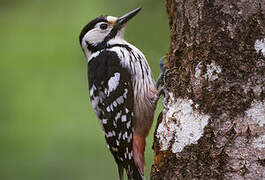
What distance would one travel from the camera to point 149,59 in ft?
17.0

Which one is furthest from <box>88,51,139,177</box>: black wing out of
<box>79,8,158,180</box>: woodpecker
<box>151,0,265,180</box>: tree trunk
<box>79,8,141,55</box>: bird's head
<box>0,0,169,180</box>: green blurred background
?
<box>0,0,169,180</box>: green blurred background

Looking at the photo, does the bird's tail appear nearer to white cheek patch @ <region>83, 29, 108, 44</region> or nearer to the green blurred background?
the green blurred background

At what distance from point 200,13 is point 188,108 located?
0.57 m

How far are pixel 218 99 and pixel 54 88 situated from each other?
119 inches

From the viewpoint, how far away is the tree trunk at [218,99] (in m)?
2.25

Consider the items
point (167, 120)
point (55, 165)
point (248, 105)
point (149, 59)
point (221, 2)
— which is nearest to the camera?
point (248, 105)

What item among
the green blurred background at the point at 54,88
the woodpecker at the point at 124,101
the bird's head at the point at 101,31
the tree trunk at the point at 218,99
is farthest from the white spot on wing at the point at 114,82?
the green blurred background at the point at 54,88

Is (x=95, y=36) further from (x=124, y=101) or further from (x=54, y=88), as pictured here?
(x=54, y=88)

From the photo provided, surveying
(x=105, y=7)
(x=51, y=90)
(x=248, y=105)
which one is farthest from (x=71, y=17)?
(x=248, y=105)

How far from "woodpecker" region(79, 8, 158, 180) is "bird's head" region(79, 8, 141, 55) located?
0.89ft

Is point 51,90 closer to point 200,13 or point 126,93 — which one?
point 126,93

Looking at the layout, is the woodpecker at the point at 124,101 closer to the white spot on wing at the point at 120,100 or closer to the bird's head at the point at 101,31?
the white spot on wing at the point at 120,100

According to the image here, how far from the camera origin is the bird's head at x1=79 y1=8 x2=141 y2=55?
13.0 feet

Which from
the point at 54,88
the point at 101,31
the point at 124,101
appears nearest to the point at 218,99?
the point at 124,101
